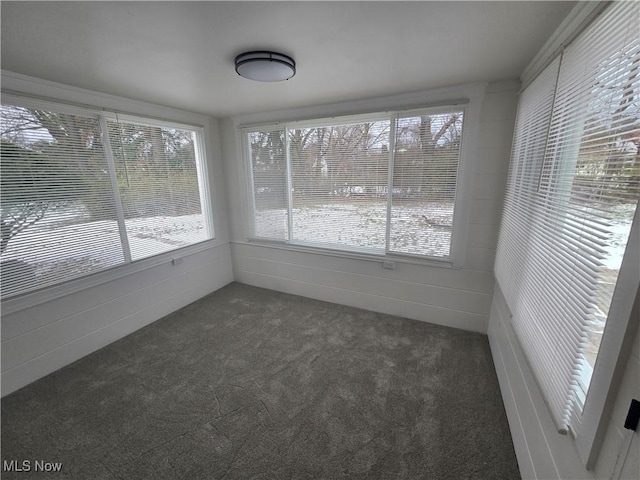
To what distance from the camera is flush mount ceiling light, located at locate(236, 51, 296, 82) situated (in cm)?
164

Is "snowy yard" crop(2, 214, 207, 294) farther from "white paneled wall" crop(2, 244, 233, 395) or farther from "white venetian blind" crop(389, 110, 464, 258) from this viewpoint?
"white venetian blind" crop(389, 110, 464, 258)

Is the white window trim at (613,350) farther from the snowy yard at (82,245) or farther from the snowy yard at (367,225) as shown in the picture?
the snowy yard at (82,245)

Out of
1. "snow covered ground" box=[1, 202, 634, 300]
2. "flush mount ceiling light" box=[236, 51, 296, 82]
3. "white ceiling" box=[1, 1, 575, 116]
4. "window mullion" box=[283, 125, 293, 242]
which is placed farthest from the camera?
"window mullion" box=[283, 125, 293, 242]

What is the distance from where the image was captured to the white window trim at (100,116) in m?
1.99

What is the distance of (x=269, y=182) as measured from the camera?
3.50 metres

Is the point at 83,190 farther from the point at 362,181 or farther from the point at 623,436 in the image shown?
the point at 623,436

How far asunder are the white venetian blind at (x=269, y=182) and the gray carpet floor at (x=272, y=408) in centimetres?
139

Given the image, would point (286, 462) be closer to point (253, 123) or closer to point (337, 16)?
point (337, 16)

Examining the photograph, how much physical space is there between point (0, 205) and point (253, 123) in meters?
2.42

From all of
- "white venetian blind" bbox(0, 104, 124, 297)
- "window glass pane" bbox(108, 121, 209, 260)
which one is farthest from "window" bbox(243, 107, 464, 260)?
"white venetian blind" bbox(0, 104, 124, 297)

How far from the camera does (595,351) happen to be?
889 millimetres

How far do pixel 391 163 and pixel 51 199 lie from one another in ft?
9.92

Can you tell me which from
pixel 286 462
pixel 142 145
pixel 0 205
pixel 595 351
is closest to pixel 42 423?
pixel 0 205

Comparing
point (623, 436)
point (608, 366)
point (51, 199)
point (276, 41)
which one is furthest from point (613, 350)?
point (51, 199)
